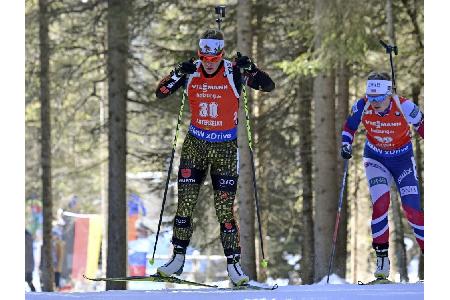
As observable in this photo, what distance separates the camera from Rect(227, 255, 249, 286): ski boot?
885 centimetres

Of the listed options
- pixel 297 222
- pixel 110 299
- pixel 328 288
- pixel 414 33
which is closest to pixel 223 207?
pixel 328 288

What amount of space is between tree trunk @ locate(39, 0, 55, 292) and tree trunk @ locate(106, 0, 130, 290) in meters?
2.15

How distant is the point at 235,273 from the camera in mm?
8898

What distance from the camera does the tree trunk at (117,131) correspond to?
16.3 m

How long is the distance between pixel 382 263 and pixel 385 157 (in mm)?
1119

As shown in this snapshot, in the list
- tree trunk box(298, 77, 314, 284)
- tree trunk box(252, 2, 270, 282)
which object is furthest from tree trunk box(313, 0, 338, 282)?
tree trunk box(298, 77, 314, 284)

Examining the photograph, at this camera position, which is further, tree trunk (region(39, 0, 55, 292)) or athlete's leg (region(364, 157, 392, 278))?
tree trunk (region(39, 0, 55, 292))

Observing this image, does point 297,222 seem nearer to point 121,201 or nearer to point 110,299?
point 121,201

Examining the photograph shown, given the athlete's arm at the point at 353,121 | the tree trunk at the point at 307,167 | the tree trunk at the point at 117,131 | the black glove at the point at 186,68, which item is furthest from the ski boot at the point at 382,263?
the tree trunk at the point at 307,167

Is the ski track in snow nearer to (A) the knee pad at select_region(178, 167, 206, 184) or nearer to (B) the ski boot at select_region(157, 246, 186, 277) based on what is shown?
(B) the ski boot at select_region(157, 246, 186, 277)

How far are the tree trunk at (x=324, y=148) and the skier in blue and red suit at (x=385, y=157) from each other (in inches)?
234

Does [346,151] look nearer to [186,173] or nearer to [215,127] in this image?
[215,127]

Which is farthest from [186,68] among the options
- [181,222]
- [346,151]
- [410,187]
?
[410,187]

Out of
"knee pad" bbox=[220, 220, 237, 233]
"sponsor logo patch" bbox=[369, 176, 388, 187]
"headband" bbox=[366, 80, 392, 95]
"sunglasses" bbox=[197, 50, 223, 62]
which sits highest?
"sunglasses" bbox=[197, 50, 223, 62]
